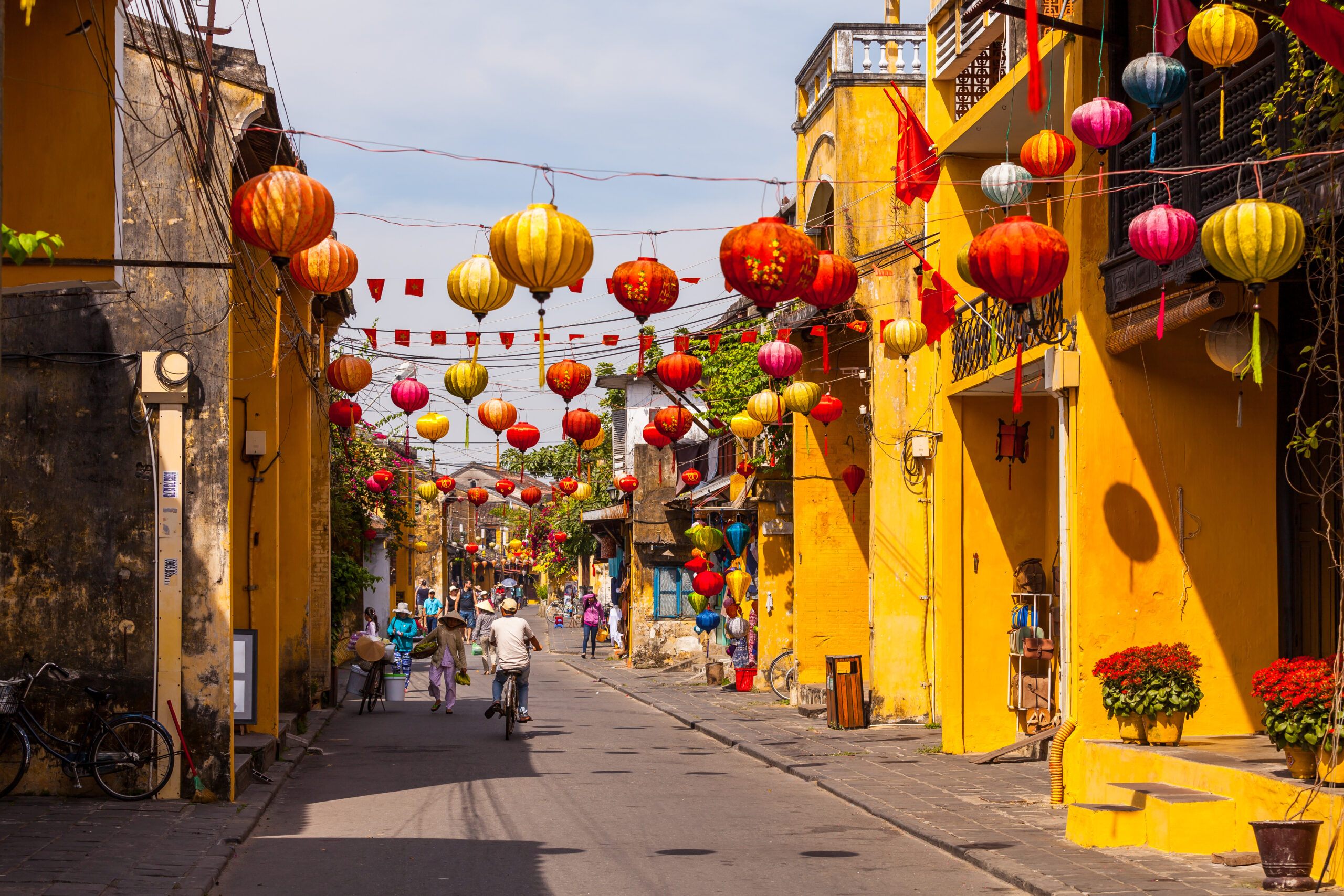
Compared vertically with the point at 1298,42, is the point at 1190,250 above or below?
below

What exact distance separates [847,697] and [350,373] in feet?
28.1

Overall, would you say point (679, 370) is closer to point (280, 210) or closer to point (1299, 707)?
point (280, 210)

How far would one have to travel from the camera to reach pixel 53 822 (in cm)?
1109

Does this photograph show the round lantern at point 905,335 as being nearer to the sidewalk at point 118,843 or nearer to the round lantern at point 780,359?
the round lantern at point 780,359

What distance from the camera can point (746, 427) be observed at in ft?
74.4

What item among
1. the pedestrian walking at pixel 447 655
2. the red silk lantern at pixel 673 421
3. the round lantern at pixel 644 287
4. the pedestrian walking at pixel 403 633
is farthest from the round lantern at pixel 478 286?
the pedestrian walking at pixel 403 633

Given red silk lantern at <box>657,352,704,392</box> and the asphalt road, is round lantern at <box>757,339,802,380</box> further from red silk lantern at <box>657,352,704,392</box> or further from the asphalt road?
the asphalt road

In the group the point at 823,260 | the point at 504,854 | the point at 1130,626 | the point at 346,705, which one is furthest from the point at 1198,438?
the point at 346,705

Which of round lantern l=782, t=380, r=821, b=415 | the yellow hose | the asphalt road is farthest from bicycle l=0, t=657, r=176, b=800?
round lantern l=782, t=380, r=821, b=415

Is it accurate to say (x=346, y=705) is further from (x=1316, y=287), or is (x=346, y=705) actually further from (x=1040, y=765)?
(x=1316, y=287)

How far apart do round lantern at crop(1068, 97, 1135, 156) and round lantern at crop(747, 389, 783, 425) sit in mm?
10204

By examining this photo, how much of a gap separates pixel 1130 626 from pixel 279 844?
7.62m

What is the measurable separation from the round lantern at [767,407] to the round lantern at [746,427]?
4.52ft

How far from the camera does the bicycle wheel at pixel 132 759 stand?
40.1 feet
